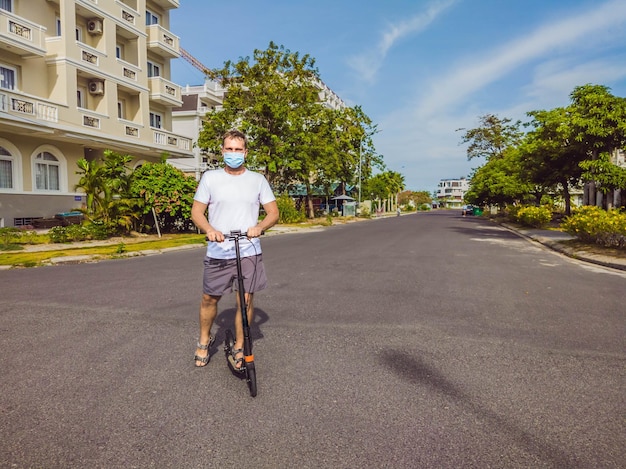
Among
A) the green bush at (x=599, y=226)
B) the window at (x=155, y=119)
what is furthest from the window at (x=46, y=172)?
the green bush at (x=599, y=226)

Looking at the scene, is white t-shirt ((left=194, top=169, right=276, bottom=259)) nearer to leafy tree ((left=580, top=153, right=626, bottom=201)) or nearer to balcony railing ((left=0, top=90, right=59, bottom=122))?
balcony railing ((left=0, top=90, right=59, bottom=122))

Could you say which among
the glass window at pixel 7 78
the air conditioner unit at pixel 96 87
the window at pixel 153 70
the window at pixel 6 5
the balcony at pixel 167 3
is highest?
the balcony at pixel 167 3

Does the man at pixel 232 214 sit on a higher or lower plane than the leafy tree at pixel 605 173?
lower

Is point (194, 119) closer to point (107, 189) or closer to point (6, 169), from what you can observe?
point (6, 169)

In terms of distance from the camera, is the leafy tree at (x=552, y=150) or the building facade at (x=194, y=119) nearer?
the leafy tree at (x=552, y=150)

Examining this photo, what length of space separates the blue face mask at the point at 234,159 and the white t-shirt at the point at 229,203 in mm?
82

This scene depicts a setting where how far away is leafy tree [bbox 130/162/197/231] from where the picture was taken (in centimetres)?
1727

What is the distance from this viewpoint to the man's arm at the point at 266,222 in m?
3.38

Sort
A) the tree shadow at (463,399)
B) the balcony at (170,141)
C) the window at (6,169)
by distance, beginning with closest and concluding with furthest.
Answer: the tree shadow at (463,399) → the window at (6,169) → the balcony at (170,141)

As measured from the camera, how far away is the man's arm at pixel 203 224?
3281 millimetres

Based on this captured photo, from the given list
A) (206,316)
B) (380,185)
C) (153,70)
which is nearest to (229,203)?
(206,316)

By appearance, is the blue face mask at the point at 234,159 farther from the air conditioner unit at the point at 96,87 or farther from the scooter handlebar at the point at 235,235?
the air conditioner unit at the point at 96,87

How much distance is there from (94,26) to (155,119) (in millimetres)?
7011

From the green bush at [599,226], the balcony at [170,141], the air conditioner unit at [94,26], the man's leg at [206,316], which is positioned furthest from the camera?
the balcony at [170,141]
